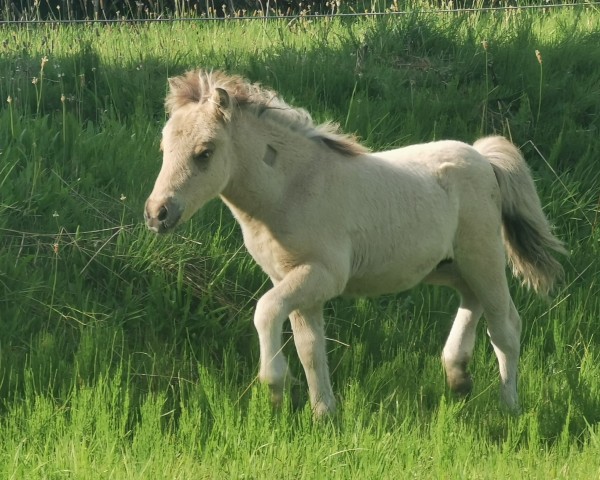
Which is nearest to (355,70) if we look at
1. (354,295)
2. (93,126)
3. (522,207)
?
(93,126)

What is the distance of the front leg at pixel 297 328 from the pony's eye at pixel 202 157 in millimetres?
697

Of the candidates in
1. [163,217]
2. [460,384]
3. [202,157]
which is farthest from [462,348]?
[163,217]

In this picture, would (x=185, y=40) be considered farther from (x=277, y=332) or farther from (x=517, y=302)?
(x=277, y=332)

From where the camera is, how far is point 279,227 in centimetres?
569

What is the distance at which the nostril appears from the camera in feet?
17.2

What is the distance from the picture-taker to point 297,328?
19.7 ft

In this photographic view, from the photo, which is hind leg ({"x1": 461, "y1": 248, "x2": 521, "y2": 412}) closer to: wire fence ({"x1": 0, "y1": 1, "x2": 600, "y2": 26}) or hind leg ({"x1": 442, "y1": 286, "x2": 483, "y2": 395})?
hind leg ({"x1": 442, "y1": 286, "x2": 483, "y2": 395})

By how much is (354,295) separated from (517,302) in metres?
1.95

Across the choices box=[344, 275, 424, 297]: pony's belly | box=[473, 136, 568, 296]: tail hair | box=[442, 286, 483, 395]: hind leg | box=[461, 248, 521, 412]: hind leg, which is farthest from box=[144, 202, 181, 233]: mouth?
box=[473, 136, 568, 296]: tail hair

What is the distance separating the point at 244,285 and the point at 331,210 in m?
1.59

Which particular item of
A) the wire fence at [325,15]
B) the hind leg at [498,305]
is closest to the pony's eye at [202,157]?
the hind leg at [498,305]

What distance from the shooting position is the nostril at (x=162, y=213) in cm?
Answer: 524

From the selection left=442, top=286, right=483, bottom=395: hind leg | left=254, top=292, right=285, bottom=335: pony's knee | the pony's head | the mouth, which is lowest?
left=442, top=286, right=483, bottom=395: hind leg

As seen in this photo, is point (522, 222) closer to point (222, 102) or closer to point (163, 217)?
point (222, 102)
